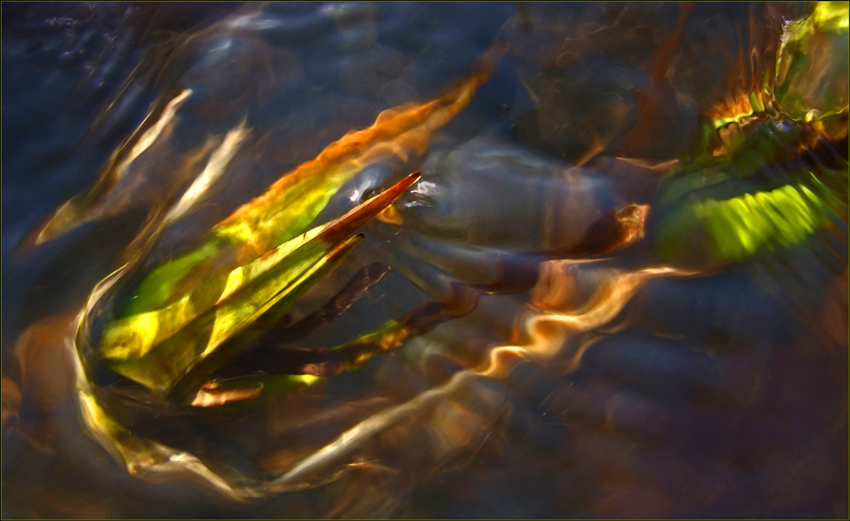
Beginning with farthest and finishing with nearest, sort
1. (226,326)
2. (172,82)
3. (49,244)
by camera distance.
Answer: (172,82)
(49,244)
(226,326)

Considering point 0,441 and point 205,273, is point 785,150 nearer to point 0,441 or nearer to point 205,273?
point 205,273

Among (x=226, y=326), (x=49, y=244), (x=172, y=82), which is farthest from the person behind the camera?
(x=172, y=82)

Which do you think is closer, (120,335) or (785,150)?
(120,335)

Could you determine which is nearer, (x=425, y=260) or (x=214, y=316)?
(x=214, y=316)

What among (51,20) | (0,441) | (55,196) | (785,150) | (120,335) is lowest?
(0,441)

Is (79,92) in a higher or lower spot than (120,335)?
higher

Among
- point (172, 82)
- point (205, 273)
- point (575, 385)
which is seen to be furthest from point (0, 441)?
point (575, 385)
